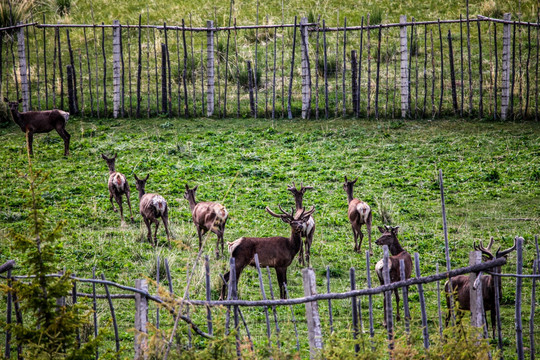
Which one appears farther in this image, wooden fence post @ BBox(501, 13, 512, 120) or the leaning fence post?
the leaning fence post

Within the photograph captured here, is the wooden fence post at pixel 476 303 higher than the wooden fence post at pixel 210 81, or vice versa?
the wooden fence post at pixel 210 81

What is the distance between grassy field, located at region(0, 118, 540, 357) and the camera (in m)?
9.24

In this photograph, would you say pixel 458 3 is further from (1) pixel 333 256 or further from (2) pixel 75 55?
(1) pixel 333 256

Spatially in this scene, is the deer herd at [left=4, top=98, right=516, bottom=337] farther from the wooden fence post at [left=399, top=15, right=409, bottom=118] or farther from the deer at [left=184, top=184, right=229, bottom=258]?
the wooden fence post at [left=399, top=15, right=409, bottom=118]

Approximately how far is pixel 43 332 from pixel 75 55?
1803 centimetres

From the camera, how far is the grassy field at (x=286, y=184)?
9.24 m

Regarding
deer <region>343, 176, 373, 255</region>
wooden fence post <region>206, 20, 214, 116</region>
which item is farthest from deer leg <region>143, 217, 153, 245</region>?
wooden fence post <region>206, 20, 214, 116</region>

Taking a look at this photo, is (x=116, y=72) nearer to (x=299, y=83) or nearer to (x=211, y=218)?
(x=299, y=83)

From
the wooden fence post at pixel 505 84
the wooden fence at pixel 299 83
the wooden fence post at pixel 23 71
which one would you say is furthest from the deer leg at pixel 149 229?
the wooden fence post at pixel 505 84

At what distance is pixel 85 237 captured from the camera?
34.1 ft

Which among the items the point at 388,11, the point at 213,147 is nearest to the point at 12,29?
the point at 213,147

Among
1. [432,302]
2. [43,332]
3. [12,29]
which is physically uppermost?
[12,29]

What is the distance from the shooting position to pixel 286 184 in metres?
12.8

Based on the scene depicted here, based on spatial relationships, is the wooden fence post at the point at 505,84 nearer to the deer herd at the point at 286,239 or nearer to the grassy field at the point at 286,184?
the grassy field at the point at 286,184
